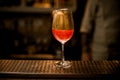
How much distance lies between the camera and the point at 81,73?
1.34m

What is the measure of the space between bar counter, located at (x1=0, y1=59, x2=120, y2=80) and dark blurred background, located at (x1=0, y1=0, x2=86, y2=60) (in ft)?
8.13

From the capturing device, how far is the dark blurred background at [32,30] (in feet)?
13.5

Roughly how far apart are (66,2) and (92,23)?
42.9 inches

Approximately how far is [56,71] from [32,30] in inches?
123

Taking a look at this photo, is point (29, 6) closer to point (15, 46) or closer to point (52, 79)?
point (15, 46)

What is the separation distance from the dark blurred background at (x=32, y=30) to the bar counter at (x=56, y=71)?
2.48 meters

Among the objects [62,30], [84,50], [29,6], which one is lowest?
[84,50]

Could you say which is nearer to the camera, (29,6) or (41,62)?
(41,62)

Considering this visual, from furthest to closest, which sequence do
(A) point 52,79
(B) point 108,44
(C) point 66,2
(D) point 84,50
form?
(C) point 66,2 → (D) point 84,50 → (B) point 108,44 → (A) point 52,79

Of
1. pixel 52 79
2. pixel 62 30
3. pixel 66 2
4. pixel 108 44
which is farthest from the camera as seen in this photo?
pixel 66 2

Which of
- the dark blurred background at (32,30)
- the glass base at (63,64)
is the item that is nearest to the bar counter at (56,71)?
the glass base at (63,64)

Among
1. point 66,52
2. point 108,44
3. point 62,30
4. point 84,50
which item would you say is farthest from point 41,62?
point 66,52

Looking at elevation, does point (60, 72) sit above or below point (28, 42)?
above

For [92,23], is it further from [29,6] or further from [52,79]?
[52,79]
